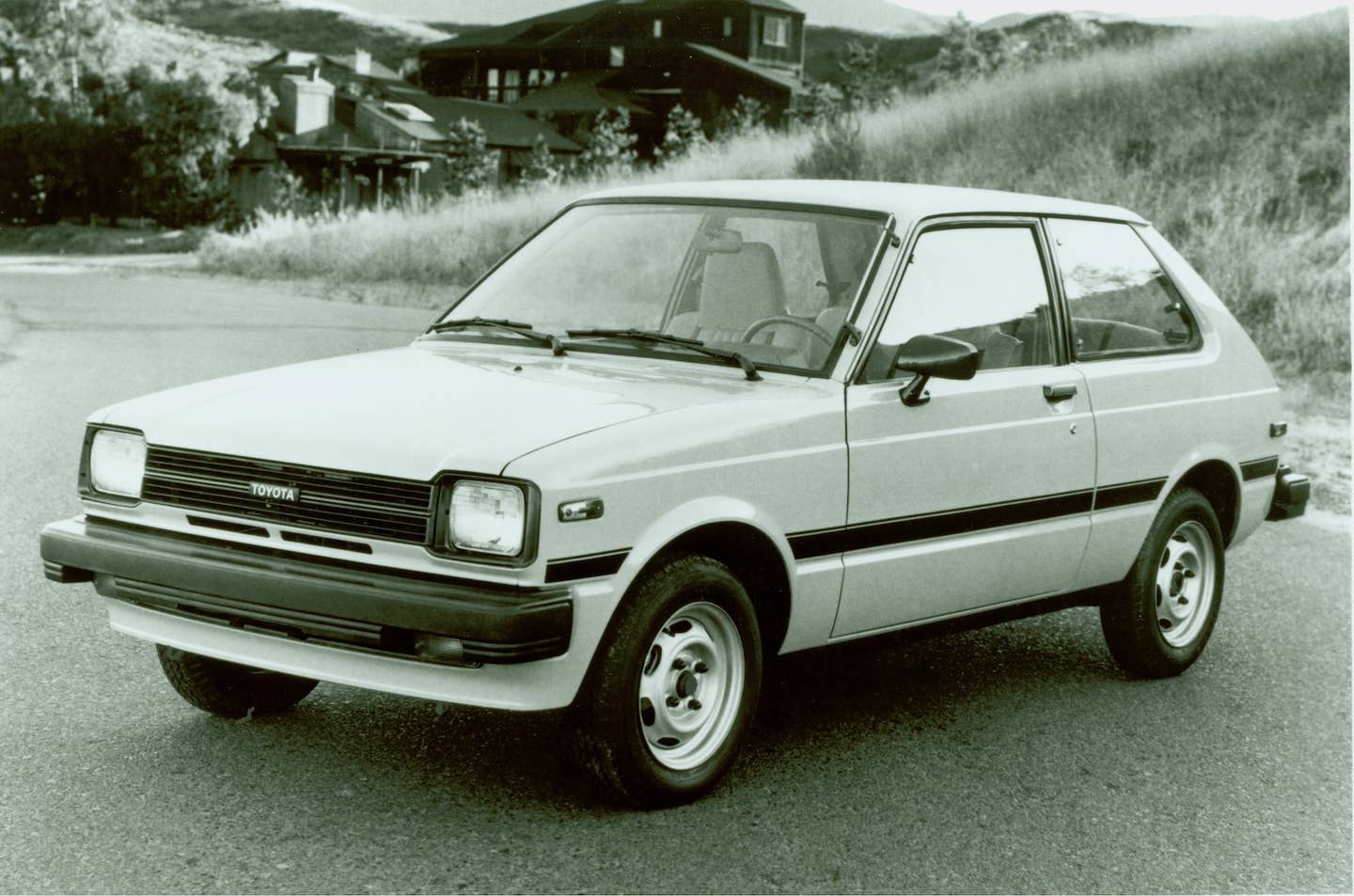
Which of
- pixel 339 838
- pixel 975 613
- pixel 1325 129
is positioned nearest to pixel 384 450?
pixel 339 838

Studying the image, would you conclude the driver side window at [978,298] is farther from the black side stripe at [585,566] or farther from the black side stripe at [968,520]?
the black side stripe at [585,566]

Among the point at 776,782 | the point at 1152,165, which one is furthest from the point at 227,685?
the point at 1152,165

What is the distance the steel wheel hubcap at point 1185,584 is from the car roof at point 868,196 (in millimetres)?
1283

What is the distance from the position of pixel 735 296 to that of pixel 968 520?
3.34 feet

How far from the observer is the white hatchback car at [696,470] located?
434cm

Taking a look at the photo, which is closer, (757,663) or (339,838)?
(339,838)

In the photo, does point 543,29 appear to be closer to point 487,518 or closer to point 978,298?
point 978,298

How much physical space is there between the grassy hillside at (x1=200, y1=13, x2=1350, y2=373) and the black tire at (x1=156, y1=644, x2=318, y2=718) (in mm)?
13169

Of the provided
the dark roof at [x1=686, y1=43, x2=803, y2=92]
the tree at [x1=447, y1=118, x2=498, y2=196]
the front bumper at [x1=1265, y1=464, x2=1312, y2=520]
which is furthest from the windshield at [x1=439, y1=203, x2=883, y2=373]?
the dark roof at [x1=686, y1=43, x2=803, y2=92]

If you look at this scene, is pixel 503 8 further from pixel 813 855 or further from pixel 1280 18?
pixel 813 855

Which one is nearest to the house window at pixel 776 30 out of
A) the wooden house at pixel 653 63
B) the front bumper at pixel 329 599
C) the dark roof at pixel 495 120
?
the wooden house at pixel 653 63

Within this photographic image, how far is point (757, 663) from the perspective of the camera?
4.91m

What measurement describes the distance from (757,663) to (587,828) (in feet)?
2.29

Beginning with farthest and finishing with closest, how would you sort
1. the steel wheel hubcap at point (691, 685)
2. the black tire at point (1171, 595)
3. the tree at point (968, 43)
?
1. the tree at point (968, 43)
2. the black tire at point (1171, 595)
3. the steel wheel hubcap at point (691, 685)
